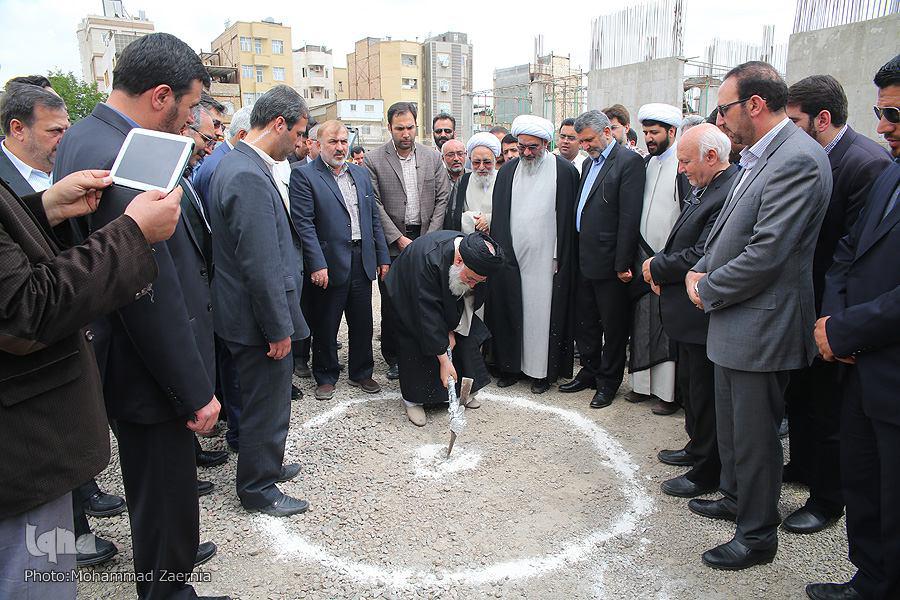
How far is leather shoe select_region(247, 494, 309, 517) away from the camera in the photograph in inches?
124

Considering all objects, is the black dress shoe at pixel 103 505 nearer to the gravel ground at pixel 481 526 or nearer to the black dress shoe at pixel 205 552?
the gravel ground at pixel 481 526

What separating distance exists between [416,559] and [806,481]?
2290 millimetres

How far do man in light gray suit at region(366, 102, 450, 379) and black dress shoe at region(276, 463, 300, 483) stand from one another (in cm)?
174

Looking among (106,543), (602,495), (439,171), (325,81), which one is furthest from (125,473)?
(325,81)

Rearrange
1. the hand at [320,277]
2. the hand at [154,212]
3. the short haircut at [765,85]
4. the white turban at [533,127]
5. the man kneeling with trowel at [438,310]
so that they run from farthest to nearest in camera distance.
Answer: the white turban at [533,127], the hand at [320,277], the man kneeling with trowel at [438,310], the short haircut at [765,85], the hand at [154,212]

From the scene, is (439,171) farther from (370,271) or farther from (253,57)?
(253,57)

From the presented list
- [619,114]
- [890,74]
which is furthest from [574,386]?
[890,74]

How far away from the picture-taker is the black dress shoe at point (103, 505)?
3180 millimetres

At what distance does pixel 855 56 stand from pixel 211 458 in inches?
325

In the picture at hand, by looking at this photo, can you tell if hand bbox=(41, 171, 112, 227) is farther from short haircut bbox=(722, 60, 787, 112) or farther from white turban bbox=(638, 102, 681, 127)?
white turban bbox=(638, 102, 681, 127)

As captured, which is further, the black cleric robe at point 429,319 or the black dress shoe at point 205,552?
the black cleric robe at point 429,319

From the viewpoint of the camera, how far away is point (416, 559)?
9.24 feet

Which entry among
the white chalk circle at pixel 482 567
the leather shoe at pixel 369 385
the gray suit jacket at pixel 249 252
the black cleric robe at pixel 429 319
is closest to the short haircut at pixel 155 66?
the gray suit jacket at pixel 249 252

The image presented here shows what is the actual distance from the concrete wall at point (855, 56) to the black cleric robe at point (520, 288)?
185 inches
